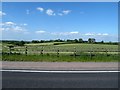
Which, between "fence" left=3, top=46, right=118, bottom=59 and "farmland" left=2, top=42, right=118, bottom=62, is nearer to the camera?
"farmland" left=2, top=42, right=118, bottom=62

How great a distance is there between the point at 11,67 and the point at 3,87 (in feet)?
23.8

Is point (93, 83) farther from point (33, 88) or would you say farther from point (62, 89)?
point (33, 88)

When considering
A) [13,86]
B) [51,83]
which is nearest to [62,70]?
[51,83]

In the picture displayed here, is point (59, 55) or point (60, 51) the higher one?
point (60, 51)

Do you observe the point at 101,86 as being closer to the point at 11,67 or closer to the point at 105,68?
the point at 105,68

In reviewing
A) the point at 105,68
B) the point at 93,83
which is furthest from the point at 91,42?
the point at 93,83

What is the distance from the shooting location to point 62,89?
10297mm

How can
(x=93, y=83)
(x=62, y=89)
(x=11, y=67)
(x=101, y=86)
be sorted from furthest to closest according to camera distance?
(x=11, y=67) < (x=93, y=83) < (x=101, y=86) < (x=62, y=89)

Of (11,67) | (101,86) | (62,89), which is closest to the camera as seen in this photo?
(62,89)

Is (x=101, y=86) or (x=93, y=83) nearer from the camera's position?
(x=101, y=86)

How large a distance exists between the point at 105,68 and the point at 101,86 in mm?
6623

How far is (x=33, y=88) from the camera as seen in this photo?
1035 cm

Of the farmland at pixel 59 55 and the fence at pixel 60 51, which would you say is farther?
the fence at pixel 60 51

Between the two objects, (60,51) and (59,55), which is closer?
(59,55)
